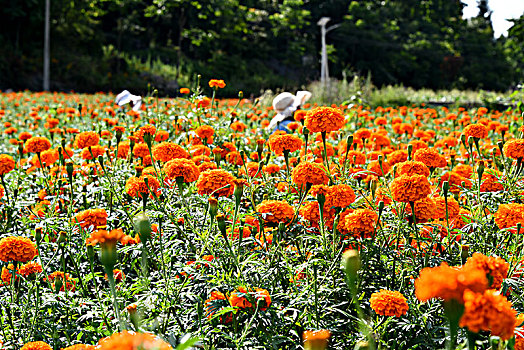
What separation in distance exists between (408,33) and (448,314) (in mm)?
40238

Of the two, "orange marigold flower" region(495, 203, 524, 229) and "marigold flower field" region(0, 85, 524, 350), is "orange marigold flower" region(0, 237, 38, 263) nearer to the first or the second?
"marigold flower field" region(0, 85, 524, 350)

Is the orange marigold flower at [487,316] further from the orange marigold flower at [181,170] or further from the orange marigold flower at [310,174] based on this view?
the orange marigold flower at [181,170]

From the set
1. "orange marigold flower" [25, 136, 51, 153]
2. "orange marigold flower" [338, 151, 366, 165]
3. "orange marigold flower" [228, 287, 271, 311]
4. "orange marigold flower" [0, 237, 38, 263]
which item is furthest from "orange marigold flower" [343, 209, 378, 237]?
"orange marigold flower" [25, 136, 51, 153]

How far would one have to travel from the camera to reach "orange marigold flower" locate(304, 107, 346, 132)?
1.96 meters

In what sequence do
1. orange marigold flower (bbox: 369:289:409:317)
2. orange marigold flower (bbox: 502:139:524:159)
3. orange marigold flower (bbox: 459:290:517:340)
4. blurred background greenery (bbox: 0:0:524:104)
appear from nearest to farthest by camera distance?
orange marigold flower (bbox: 459:290:517:340), orange marigold flower (bbox: 369:289:409:317), orange marigold flower (bbox: 502:139:524:159), blurred background greenery (bbox: 0:0:524:104)

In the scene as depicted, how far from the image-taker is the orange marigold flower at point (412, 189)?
151 centimetres

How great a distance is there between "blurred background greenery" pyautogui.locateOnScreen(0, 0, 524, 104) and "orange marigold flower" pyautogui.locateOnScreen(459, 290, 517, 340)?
5.87m

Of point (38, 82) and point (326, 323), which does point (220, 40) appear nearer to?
point (38, 82)

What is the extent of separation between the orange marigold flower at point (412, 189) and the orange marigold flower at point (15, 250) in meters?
1.29

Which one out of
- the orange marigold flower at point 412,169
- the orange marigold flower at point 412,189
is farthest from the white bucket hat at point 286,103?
the orange marigold flower at point 412,189

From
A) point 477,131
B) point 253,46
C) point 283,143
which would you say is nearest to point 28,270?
point 283,143

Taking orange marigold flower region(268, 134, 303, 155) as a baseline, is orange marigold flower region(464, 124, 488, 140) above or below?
above

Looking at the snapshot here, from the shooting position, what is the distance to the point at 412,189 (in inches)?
59.9

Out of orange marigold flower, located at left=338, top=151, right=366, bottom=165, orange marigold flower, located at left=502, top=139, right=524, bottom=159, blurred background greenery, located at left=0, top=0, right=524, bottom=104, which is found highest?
blurred background greenery, located at left=0, top=0, right=524, bottom=104
